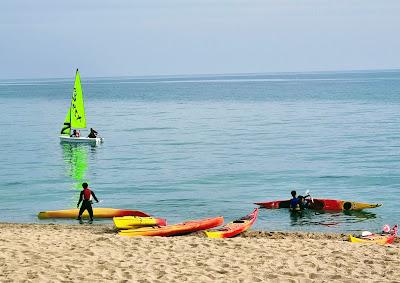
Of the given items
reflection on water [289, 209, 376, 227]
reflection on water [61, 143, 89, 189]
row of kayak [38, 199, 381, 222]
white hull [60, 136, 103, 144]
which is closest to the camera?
reflection on water [289, 209, 376, 227]

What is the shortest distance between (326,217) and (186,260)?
530 inches

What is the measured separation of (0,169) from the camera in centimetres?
4538

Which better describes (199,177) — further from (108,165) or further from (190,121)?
(190,121)

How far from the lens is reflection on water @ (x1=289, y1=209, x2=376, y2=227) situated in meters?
27.4

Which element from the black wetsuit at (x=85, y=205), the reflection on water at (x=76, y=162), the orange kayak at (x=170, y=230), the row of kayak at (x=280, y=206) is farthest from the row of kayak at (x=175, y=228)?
the reflection on water at (x=76, y=162)

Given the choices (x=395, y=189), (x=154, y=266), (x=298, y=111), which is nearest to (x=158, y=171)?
(x=395, y=189)

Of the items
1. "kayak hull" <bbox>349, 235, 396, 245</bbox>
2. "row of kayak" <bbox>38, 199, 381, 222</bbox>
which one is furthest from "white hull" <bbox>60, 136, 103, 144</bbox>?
"kayak hull" <bbox>349, 235, 396, 245</bbox>

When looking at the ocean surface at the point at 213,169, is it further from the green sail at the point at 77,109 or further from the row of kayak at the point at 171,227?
the green sail at the point at 77,109

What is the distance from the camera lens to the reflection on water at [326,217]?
27406mm

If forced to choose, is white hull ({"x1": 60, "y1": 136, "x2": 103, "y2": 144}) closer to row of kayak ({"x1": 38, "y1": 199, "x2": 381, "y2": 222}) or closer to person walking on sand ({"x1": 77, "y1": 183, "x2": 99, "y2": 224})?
row of kayak ({"x1": 38, "y1": 199, "x2": 381, "y2": 222})

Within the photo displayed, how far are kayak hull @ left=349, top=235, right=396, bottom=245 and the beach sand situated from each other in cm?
177

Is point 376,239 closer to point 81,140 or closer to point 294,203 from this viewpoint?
point 294,203

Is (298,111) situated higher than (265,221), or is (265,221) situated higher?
(298,111)

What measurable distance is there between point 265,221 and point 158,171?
54.6 ft
